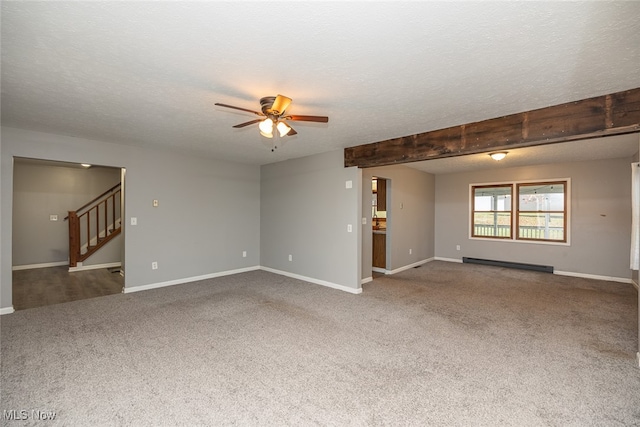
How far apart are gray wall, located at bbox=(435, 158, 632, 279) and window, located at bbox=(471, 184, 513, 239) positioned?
247 millimetres

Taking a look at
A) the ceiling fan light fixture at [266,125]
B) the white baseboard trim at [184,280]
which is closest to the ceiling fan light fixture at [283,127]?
the ceiling fan light fixture at [266,125]

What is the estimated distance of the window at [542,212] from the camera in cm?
636

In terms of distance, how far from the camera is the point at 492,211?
7.29 meters

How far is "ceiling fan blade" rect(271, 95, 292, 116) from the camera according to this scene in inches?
95.3

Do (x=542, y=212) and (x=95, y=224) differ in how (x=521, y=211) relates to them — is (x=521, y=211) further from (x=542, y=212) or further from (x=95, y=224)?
(x=95, y=224)

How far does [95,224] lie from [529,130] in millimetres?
9003

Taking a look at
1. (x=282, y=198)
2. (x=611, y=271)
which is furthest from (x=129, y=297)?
(x=611, y=271)

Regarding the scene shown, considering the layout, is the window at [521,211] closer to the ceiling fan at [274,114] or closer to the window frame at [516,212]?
the window frame at [516,212]

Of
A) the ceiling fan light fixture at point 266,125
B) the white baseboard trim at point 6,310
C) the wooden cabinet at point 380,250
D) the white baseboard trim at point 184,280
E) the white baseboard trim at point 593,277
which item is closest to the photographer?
the ceiling fan light fixture at point 266,125

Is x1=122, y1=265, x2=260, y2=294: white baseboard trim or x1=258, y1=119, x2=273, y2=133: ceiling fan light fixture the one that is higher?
x1=258, y1=119, x2=273, y2=133: ceiling fan light fixture

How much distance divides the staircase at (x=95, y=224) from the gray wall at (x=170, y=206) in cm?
276

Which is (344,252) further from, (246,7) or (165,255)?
(246,7)

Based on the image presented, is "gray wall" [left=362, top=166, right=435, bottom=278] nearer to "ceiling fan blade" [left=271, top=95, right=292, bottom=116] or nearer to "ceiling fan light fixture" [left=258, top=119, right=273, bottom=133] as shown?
"ceiling fan light fixture" [left=258, top=119, right=273, bottom=133]

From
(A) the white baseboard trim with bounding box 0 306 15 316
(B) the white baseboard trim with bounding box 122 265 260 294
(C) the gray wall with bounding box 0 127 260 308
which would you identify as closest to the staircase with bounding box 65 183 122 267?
(C) the gray wall with bounding box 0 127 260 308
